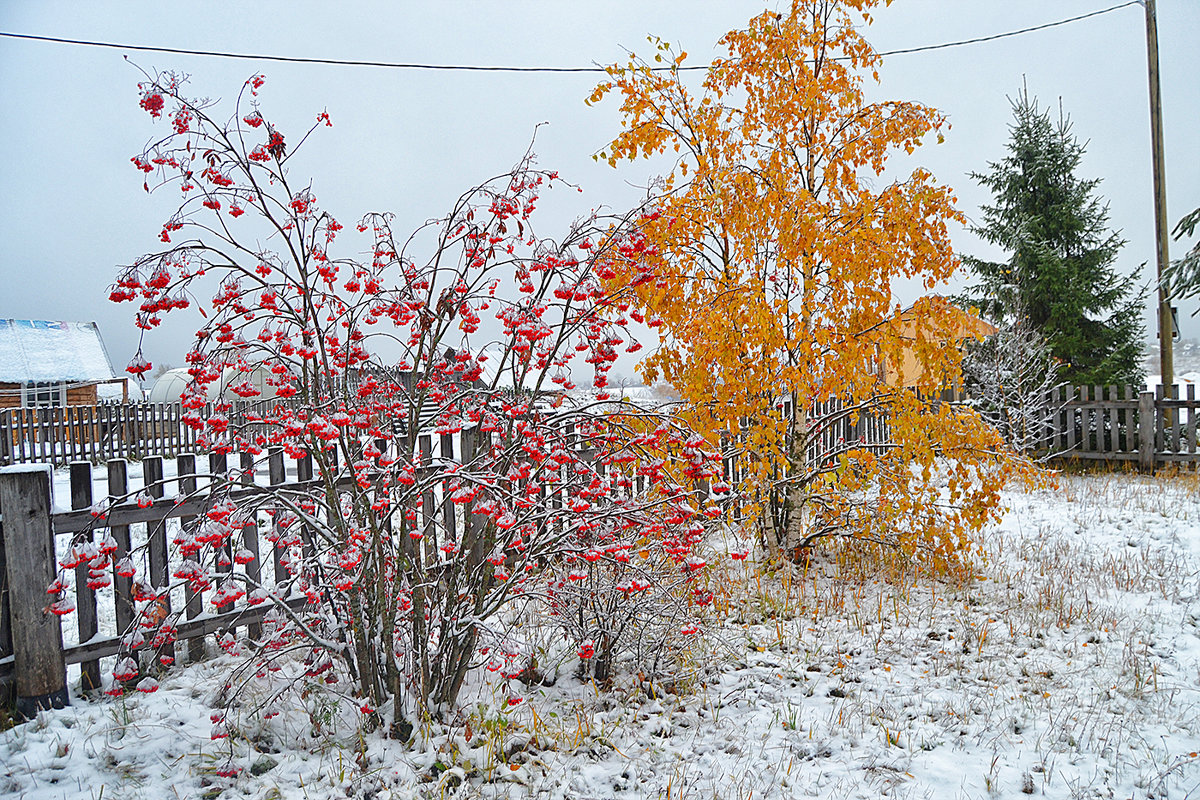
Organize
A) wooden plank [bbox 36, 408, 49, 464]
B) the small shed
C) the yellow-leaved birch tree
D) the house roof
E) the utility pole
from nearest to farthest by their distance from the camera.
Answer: the yellow-leaved birch tree, the utility pole, wooden plank [bbox 36, 408, 49, 464], the small shed, the house roof

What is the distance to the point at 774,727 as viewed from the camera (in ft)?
10.2

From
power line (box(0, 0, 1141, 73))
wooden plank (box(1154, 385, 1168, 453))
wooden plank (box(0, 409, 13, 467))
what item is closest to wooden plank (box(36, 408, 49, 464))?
wooden plank (box(0, 409, 13, 467))

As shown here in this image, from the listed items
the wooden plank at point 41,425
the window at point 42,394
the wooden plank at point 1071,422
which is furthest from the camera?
the window at point 42,394

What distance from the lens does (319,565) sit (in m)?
2.84

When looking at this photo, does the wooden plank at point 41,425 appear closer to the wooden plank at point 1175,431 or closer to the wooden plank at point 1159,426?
the wooden plank at point 1159,426

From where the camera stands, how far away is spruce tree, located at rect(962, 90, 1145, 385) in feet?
38.0

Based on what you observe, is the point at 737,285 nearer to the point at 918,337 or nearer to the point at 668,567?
the point at 918,337

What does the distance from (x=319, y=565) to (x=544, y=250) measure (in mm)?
1661

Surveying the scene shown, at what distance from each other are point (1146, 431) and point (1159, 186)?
171 inches

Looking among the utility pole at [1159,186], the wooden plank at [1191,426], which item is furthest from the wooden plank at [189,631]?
the utility pole at [1159,186]

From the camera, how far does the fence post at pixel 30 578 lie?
310 centimetres

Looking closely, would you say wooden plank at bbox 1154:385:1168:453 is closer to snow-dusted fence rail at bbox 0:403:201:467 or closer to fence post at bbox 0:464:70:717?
fence post at bbox 0:464:70:717

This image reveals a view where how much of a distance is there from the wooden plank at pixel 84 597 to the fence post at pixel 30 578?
0.14m

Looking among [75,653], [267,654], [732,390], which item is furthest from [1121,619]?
[75,653]
